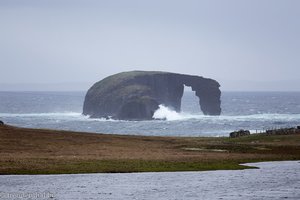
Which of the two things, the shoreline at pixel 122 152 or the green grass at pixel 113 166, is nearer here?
the green grass at pixel 113 166

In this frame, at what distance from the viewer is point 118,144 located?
74.4m

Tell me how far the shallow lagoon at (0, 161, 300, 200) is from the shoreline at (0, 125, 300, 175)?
3.76 metres

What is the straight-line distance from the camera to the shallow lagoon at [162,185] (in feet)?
119

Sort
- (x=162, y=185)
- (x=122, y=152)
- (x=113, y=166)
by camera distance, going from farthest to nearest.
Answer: (x=122, y=152) < (x=113, y=166) < (x=162, y=185)

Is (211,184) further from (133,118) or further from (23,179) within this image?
(133,118)

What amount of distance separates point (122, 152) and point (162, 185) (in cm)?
2489

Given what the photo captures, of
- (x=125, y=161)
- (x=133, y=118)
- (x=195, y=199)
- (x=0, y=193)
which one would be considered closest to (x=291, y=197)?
(x=195, y=199)

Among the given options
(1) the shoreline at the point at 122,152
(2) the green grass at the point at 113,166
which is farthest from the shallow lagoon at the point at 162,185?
(1) the shoreline at the point at 122,152

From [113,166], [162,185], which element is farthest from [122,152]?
[162,185]

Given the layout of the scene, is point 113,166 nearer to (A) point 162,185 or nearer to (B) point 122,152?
(A) point 162,185

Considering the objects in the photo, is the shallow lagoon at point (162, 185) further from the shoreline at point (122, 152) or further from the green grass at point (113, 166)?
the shoreline at point (122, 152)

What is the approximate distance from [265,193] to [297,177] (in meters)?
8.70

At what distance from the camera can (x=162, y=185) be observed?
41.0 m

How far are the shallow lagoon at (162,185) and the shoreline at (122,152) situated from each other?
3.76m
